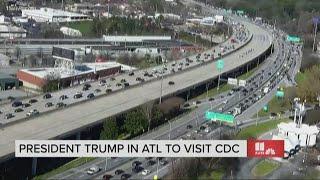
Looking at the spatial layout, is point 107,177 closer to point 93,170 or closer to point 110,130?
point 93,170

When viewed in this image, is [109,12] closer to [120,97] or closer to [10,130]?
[120,97]

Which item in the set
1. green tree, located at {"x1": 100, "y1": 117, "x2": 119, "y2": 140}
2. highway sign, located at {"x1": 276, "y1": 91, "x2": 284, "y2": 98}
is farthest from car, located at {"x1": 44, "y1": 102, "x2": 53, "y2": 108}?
highway sign, located at {"x1": 276, "y1": 91, "x2": 284, "y2": 98}

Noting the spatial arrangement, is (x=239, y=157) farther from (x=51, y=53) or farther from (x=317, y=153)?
(x=51, y=53)

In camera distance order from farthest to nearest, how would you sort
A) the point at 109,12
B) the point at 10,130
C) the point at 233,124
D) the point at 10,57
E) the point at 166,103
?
the point at 109,12
the point at 10,57
the point at 166,103
the point at 233,124
the point at 10,130

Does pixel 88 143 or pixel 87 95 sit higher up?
pixel 88 143

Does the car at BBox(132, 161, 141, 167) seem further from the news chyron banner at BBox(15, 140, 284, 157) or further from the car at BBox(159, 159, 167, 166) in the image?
the news chyron banner at BBox(15, 140, 284, 157)

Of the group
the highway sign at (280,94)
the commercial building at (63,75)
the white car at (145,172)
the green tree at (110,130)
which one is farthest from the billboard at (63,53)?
the white car at (145,172)

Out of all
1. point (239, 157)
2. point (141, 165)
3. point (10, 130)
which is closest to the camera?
point (239, 157)

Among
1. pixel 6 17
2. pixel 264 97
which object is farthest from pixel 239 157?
pixel 6 17

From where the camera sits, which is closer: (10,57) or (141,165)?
(141,165)
